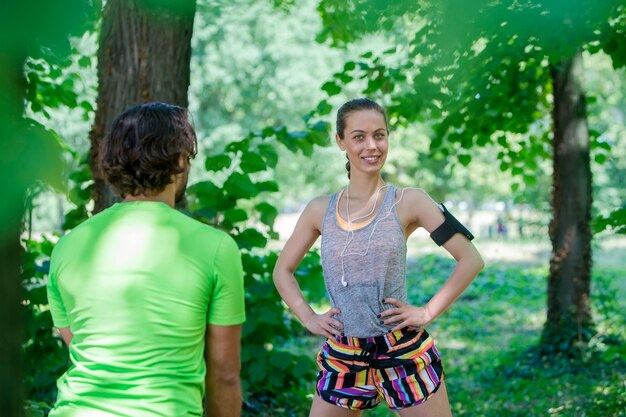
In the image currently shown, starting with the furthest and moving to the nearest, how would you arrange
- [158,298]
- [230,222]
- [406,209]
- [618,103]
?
[618,103], [230,222], [406,209], [158,298]

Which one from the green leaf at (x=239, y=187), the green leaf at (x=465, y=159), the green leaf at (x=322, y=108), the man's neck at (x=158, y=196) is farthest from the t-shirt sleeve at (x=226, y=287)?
the green leaf at (x=465, y=159)

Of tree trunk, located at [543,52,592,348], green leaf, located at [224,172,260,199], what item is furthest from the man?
tree trunk, located at [543,52,592,348]

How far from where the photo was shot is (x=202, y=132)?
29.1 meters

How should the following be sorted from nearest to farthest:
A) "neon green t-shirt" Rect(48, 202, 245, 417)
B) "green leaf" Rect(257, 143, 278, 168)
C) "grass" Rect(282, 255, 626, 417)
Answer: "neon green t-shirt" Rect(48, 202, 245, 417) → "green leaf" Rect(257, 143, 278, 168) → "grass" Rect(282, 255, 626, 417)

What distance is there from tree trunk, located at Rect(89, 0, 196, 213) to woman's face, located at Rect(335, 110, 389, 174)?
1.70m

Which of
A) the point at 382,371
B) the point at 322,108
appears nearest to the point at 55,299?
the point at 382,371

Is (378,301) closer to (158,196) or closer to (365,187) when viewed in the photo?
(365,187)

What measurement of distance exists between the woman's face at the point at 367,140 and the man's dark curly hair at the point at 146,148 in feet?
4.33

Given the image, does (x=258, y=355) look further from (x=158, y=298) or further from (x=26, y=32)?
(x=26, y=32)

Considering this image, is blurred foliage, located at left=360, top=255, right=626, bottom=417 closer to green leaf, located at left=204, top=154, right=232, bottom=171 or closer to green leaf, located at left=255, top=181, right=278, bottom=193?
green leaf, located at left=255, top=181, right=278, bottom=193

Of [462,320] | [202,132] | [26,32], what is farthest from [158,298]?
[202,132]

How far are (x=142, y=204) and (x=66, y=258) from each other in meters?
0.25

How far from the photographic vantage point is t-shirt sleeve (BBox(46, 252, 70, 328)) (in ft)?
6.97

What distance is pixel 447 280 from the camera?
3.17m
